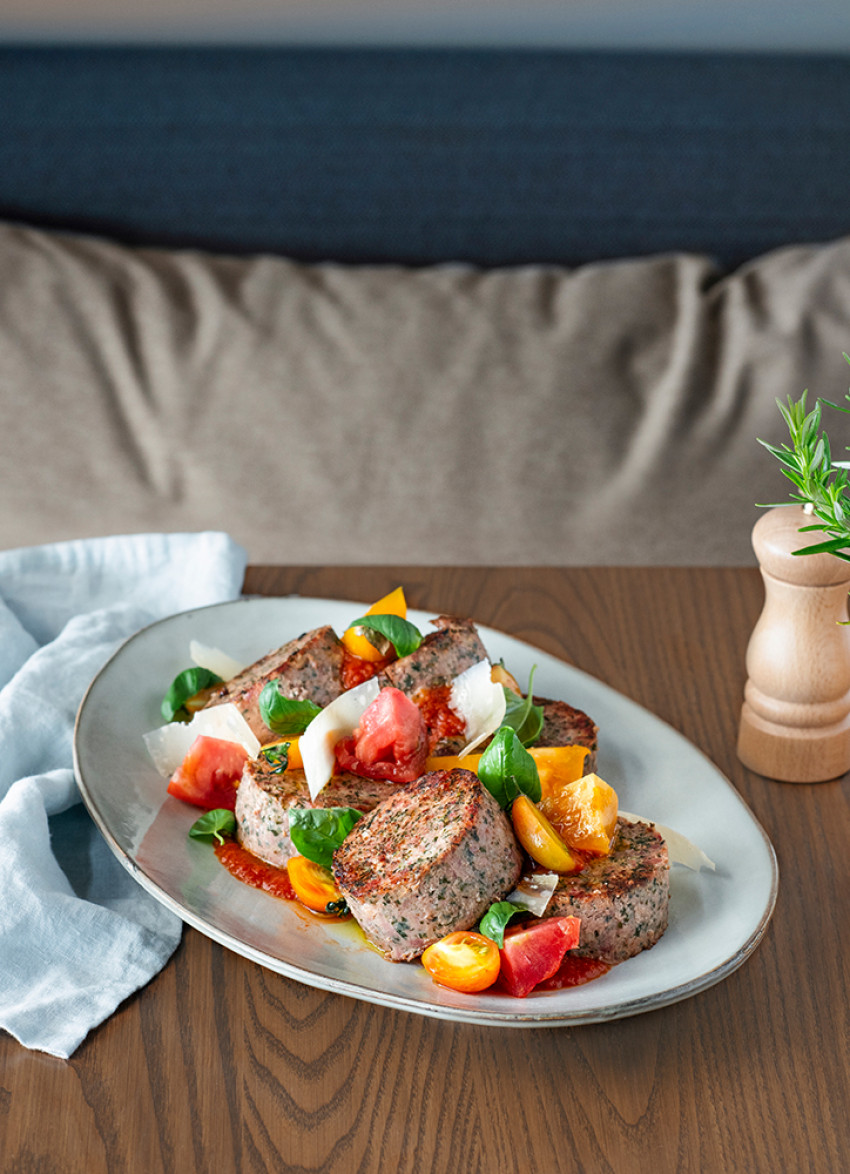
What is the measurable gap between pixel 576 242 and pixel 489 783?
6.46 ft

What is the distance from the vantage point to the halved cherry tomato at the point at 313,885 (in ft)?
2.89

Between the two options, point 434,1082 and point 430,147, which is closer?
point 434,1082

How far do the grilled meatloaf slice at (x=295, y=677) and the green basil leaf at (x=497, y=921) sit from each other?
333mm

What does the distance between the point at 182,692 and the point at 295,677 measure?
0.14m

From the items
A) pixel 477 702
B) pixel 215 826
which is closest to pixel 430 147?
pixel 477 702

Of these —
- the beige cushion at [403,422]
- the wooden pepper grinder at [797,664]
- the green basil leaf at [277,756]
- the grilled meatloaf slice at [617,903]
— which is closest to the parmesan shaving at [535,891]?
the grilled meatloaf slice at [617,903]

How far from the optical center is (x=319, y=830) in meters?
0.89

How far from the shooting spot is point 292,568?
1528 mm

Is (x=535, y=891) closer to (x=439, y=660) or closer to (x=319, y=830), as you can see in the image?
(x=319, y=830)

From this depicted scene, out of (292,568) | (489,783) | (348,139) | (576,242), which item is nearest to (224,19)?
(348,139)

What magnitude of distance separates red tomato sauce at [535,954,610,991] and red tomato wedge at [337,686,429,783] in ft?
0.75

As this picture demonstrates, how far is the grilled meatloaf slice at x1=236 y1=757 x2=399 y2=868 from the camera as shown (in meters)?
0.93

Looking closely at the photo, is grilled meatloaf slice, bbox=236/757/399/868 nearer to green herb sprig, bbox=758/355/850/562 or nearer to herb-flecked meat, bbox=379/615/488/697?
herb-flecked meat, bbox=379/615/488/697

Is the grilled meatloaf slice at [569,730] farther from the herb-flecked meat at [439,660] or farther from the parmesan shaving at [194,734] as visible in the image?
the parmesan shaving at [194,734]
